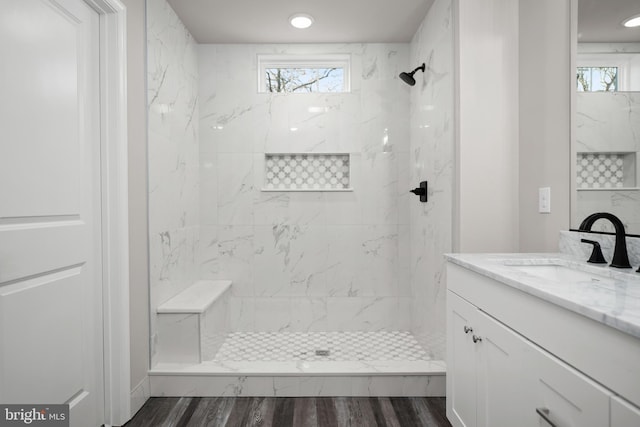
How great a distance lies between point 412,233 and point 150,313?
2009 mm

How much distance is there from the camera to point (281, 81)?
295cm

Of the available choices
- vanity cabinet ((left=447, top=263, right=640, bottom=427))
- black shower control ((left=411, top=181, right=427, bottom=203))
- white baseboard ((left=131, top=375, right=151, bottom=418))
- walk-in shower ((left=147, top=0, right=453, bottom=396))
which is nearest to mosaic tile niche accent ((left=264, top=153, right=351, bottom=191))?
walk-in shower ((left=147, top=0, right=453, bottom=396))

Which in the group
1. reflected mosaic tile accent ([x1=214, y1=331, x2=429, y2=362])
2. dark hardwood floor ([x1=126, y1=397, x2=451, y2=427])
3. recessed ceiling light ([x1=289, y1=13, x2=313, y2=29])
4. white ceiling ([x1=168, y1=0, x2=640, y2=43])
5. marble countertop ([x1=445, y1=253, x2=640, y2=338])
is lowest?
dark hardwood floor ([x1=126, y1=397, x2=451, y2=427])

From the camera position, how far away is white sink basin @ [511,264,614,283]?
119 centimetres

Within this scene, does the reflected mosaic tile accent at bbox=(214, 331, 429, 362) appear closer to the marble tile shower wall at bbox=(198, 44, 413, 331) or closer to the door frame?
the marble tile shower wall at bbox=(198, 44, 413, 331)

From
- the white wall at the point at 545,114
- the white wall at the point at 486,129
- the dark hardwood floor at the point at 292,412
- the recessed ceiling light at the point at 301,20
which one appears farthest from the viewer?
the recessed ceiling light at the point at 301,20

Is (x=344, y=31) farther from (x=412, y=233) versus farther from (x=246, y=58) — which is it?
(x=412, y=233)

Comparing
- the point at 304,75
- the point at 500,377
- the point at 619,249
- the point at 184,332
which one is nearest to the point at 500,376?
the point at 500,377

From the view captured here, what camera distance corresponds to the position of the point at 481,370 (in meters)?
1.28

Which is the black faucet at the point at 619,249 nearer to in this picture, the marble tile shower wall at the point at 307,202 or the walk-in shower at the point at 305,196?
the walk-in shower at the point at 305,196

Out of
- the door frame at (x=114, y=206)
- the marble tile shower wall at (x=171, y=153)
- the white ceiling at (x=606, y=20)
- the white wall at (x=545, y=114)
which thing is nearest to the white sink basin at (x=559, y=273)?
the white wall at (x=545, y=114)

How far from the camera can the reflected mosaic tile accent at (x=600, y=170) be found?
1372mm

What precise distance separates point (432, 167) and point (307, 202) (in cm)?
109

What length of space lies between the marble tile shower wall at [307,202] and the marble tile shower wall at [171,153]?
0.49 feet
